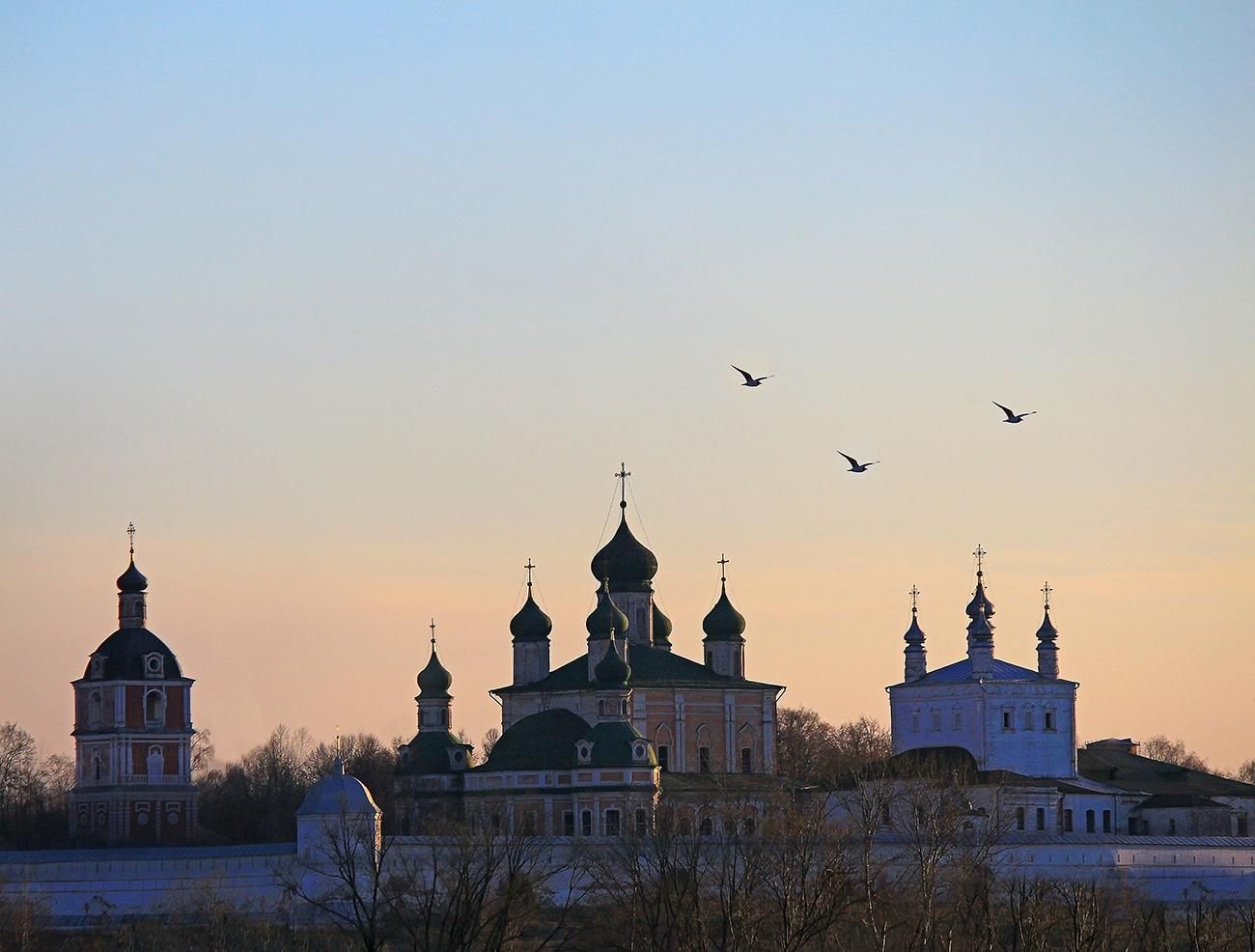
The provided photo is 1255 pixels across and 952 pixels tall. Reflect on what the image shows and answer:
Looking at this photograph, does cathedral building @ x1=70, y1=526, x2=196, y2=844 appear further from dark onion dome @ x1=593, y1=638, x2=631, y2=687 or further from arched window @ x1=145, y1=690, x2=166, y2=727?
dark onion dome @ x1=593, y1=638, x2=631, y2=687

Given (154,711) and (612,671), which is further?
(154,711)

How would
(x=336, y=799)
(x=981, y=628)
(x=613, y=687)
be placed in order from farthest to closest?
1. (x=981, y=628)
2. (x=613, y=687)
3. (x=336, y=799)

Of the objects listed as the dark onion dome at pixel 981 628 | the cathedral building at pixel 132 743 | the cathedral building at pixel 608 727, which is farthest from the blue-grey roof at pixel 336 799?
the dark onion dome at pixel 981 628

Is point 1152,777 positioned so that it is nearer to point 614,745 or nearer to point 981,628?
point 981,628

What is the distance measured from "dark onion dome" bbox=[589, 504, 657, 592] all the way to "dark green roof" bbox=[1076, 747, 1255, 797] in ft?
39.2

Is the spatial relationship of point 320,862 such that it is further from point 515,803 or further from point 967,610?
point 967,610

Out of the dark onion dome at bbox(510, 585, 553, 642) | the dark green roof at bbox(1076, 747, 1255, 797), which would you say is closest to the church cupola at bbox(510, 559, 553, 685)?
the dark onion dome at bbox(510, 585, 553, 642)

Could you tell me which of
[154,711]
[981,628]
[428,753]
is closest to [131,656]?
[154,711]

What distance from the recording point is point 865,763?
69000mm

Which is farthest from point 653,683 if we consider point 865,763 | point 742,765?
point 865,763

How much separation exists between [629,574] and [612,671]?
3.94 metres

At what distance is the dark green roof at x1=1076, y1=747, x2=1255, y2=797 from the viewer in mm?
71125

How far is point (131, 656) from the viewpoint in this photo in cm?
6291

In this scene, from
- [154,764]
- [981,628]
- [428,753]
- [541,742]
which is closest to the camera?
[541,742]
